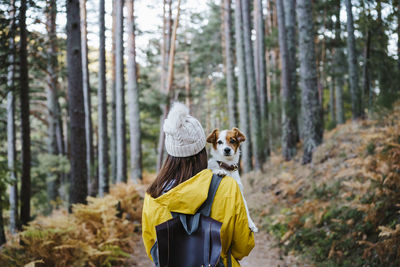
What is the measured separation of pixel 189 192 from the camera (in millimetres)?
2133

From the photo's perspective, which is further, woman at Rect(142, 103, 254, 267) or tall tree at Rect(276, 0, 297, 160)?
tall tree at Rect(276, 0, 297, 160)

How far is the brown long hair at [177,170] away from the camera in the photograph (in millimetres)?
2410

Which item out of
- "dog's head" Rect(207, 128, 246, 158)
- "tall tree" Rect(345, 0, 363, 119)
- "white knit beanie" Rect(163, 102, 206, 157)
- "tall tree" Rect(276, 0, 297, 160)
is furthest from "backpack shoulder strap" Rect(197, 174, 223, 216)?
"tall tree" Rect(345, 0, 363, 119)

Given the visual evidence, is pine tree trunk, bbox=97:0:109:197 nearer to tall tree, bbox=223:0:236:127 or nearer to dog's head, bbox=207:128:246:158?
tall tree, bbox=223:0:236:127

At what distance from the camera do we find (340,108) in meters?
18.6

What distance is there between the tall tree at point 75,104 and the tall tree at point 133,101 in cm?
742

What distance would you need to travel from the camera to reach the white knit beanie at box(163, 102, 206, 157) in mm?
2418

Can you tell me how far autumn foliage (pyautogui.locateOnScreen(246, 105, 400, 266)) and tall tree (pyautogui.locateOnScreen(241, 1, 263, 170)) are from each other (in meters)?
2.66

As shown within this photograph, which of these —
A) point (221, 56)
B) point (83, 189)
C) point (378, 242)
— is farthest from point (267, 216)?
point (221, 56)

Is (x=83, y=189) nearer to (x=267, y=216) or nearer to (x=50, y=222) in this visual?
(x=50, y=222)

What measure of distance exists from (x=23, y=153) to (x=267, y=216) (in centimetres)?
663

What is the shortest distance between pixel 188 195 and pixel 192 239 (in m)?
0.34

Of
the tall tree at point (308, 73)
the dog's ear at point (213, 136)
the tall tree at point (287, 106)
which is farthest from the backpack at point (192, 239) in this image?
the tall tree at point (287, 106)

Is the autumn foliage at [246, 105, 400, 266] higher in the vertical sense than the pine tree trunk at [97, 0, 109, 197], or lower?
lower
